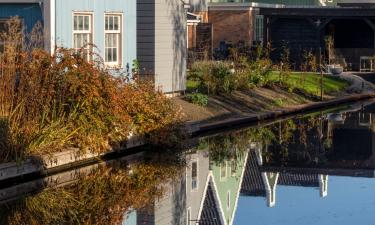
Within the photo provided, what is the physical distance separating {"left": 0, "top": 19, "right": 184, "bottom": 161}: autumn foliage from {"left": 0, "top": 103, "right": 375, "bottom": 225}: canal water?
28.0 inches

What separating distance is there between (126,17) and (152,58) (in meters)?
3.35

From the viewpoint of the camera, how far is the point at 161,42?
35.2 metres

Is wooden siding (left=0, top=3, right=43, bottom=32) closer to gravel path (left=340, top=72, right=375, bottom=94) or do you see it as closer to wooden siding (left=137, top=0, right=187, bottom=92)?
wooden siding (left=137, top=0, right=187, bottom=92)

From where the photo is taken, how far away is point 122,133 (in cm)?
2512

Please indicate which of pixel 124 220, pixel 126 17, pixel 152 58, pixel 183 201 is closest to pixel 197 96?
A: pixel 152 58

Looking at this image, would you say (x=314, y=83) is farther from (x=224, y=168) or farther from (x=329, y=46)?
(x=224, y=168)

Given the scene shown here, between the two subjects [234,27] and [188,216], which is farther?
[234,27]

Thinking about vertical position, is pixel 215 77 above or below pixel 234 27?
below

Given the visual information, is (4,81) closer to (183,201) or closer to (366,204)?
(183,201)

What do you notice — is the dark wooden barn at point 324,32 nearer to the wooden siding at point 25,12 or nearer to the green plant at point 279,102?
the green plant at point 279,102

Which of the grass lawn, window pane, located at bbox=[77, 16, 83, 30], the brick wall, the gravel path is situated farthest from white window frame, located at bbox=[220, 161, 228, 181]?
the brick wall

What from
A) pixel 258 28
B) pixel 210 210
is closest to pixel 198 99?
pixel 210 210

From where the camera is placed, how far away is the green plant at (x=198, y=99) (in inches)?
1348

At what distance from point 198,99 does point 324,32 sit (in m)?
27.7
